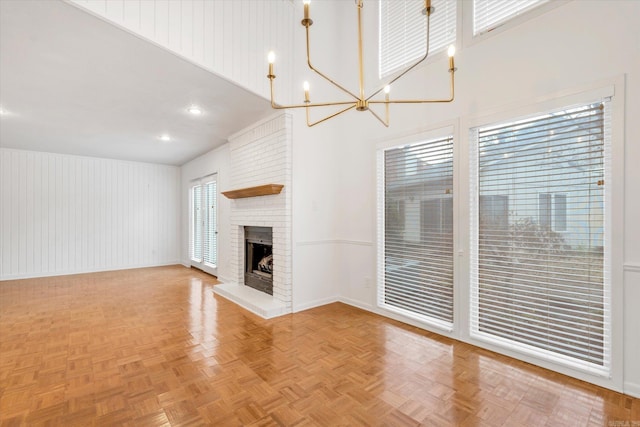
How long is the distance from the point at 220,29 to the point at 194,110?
48.8 inches

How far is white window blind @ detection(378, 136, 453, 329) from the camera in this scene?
3133 mm

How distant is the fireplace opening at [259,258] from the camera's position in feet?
14.6

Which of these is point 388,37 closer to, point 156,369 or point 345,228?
point 345,228

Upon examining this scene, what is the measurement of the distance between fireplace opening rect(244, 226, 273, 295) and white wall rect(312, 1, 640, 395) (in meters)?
1.12

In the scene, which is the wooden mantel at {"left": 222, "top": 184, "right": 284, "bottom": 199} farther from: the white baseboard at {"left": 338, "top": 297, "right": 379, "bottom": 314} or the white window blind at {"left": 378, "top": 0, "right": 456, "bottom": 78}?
the white window blind at {"left": 378, "top": 0, "right": 456, "bottom": 78}

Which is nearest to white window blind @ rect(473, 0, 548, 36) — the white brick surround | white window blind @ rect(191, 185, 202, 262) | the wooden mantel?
the white brick surround

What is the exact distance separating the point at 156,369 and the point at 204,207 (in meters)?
4.76

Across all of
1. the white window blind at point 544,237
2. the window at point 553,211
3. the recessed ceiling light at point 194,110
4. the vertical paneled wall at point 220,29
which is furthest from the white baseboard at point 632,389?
the recessed ceiling light at point 194,110

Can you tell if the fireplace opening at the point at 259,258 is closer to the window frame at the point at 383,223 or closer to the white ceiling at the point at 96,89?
the window frame at the point at 383,223

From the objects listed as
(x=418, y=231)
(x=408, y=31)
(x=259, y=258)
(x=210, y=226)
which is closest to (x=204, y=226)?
(x=210, y=226)

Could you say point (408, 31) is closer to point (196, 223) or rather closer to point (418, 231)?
point (418, 231)

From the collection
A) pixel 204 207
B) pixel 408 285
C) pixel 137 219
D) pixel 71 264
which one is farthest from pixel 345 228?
pixel 71 264

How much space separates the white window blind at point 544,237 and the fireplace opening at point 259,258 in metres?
2.74

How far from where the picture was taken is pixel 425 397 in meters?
2.06
